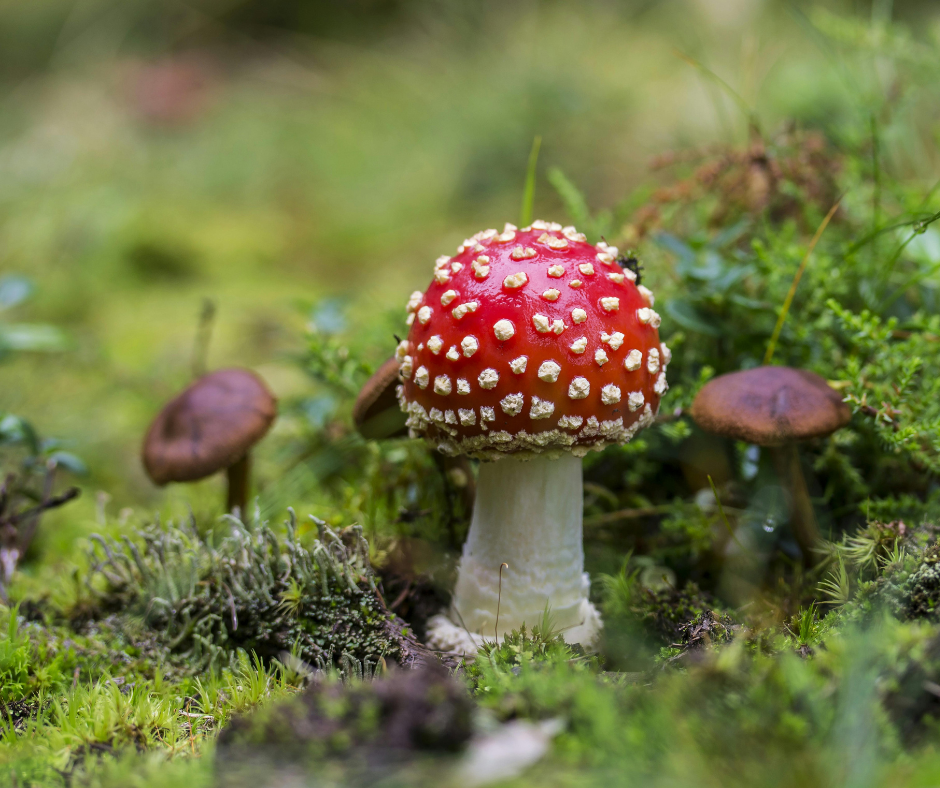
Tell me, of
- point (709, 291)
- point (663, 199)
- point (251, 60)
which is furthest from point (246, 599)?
point (251, 60)

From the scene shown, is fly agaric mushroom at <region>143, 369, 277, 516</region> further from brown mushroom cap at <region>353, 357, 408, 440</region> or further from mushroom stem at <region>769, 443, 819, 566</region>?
mushroom stem at <region>769, 443, 819, 566</region>

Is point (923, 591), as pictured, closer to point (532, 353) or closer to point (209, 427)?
point (532, 353)

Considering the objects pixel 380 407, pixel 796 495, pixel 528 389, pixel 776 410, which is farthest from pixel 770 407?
pixel 380 407

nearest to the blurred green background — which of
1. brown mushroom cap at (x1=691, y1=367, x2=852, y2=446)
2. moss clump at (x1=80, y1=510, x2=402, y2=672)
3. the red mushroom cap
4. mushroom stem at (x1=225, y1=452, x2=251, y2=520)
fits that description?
mushroom stem at (x1=225, y1=452, x2=251, y2=520)

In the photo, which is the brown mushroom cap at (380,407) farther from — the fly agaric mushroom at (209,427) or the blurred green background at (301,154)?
the blurred green background at (301,154)

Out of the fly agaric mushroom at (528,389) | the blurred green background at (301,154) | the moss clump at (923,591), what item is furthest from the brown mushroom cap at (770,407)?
the blurred green background at (301,154)

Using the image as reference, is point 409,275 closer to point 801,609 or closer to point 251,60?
point 801,609
